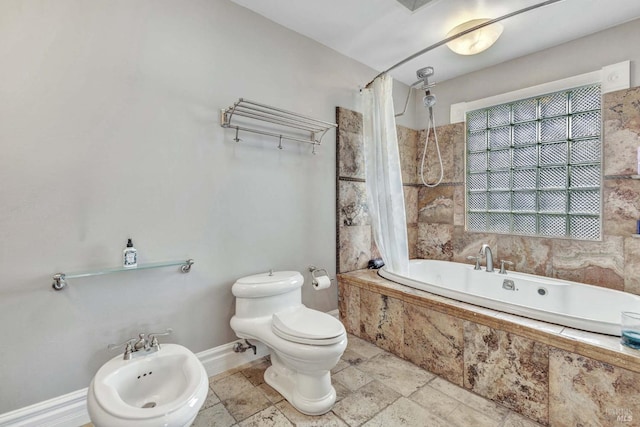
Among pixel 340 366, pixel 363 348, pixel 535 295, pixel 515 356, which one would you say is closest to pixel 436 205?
pixel 535 295

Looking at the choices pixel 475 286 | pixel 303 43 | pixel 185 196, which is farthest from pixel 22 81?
pixel 475 286

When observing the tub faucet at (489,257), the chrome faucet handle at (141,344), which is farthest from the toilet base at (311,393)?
the tub faucet at (489,257)

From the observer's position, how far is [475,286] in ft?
8.31

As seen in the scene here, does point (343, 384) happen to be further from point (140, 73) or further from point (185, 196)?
point (140, 73)

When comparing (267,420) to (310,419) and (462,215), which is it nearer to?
(310,419)

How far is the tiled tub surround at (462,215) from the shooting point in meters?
1.99

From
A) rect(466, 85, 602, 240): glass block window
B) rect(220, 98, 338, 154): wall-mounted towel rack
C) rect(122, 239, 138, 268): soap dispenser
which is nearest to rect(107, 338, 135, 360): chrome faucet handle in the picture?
rect(122, 239, 138, 268): soap dispenser

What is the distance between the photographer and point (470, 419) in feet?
4.79

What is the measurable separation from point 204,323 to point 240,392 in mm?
465

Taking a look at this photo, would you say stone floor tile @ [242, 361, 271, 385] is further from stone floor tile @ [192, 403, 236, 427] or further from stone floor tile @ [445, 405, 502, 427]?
stone floor tile @ [445, 405, 502, 427]

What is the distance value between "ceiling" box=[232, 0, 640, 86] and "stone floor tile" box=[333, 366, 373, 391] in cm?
244

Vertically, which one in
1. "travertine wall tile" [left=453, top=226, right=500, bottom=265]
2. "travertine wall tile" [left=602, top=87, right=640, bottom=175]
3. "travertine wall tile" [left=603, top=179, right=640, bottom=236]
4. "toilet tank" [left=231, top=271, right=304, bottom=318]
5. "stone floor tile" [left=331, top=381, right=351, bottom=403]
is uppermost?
"travertine wall tile" [left=602, top=87, right=640, bottom=175]

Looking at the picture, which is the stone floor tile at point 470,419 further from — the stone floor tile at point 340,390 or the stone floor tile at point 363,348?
the stone floor tile at point 363,348

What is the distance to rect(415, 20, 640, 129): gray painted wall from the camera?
6.57 feet
